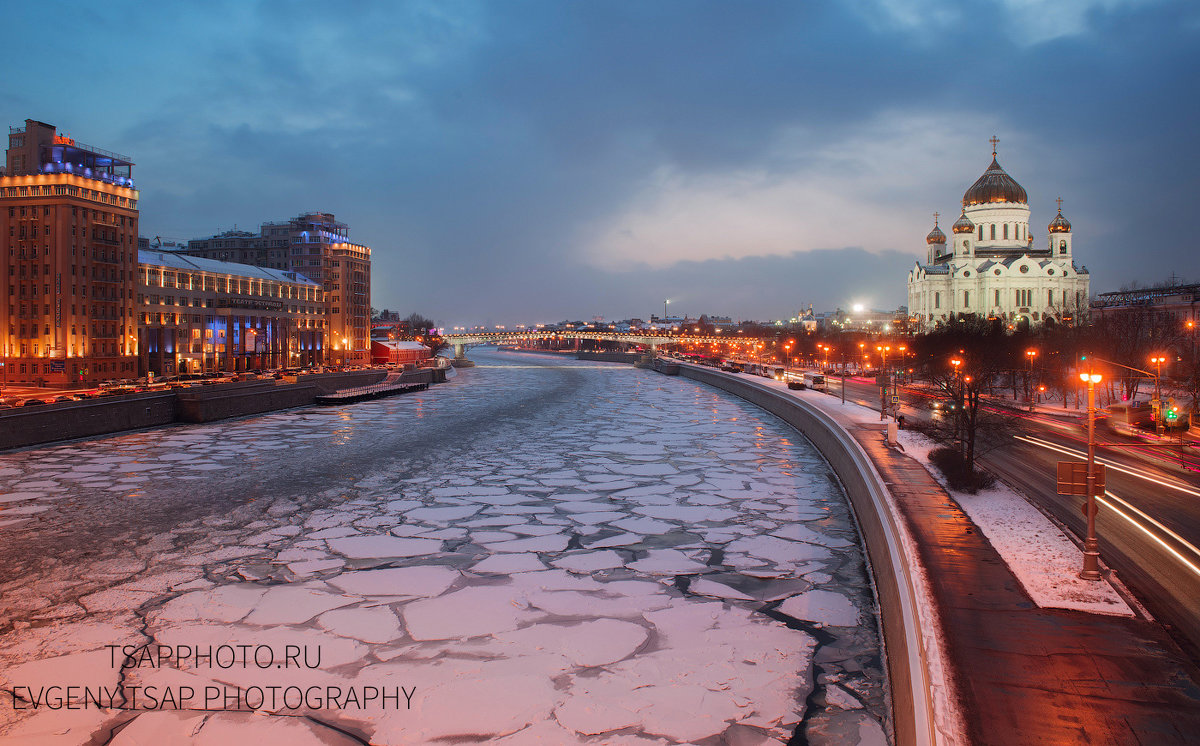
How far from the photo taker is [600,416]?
37812 mm

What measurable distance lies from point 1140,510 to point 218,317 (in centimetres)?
9145

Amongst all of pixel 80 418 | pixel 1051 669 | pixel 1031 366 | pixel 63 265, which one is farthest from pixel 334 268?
pixel 1051 669

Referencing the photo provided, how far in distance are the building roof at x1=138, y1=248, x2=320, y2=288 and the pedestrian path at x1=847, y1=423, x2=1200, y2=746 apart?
8988cm

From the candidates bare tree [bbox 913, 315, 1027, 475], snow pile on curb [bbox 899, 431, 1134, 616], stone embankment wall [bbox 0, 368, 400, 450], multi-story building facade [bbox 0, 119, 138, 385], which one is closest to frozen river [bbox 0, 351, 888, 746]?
snow pile on curb [bbox 899, 431, 1134, 616]

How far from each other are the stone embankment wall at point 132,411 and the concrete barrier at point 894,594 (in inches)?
1026

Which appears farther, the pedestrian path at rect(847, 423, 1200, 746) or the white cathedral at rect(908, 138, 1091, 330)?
the white cathedral at rect(908, 138, 1091, 330)

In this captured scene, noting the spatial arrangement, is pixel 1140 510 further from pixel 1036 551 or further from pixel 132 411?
pixel 132 411

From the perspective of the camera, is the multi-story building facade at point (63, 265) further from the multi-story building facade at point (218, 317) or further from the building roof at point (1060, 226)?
the building roof at point (1060, 226)

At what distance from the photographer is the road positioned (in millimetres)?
10250

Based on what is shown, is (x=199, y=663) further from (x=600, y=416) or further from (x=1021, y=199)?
(x=1021, y=199)

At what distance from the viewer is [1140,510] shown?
15.4 m

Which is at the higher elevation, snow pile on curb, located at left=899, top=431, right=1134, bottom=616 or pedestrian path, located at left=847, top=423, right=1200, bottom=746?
snow pile on curb, located at left=899, top=431, right=1134, bottom=616

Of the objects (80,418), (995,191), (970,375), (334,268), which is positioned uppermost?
(995,191)

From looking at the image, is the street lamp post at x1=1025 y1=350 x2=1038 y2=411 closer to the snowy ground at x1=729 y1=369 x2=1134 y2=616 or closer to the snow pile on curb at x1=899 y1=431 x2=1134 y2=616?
the snowy ground at x1=729 y1=369 x2=1134 y2=616
